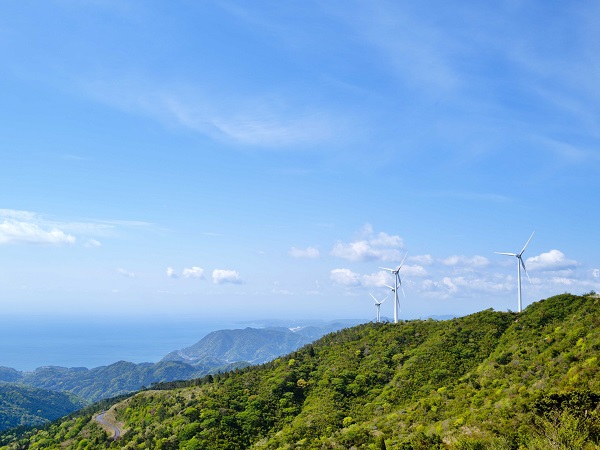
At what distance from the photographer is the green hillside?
150 ft

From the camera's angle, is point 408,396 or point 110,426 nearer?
point 408,396

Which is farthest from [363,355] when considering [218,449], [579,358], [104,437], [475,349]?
[104,437]

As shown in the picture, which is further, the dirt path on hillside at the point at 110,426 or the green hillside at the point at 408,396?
the dirt path on hillside at the point at 110,426

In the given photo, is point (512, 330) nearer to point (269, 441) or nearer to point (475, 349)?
point (475, 349)

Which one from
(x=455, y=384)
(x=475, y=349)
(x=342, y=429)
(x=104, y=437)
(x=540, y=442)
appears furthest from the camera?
(x=104, y=437)

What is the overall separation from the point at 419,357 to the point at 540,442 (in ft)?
176

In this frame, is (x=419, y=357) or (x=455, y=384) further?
(x=419, y=357)

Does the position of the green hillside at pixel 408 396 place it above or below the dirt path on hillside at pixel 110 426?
above

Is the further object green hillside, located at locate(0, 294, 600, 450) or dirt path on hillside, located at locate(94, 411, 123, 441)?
dirt path on hillside, located at locate(94, 411, 123, 441)

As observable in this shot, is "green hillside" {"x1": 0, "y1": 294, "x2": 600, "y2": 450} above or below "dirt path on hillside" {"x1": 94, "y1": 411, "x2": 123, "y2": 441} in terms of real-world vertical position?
above

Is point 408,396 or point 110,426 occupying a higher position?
point 408,396

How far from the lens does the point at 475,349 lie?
88.2 meters

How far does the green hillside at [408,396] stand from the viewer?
150 ft

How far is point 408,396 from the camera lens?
252 ft
